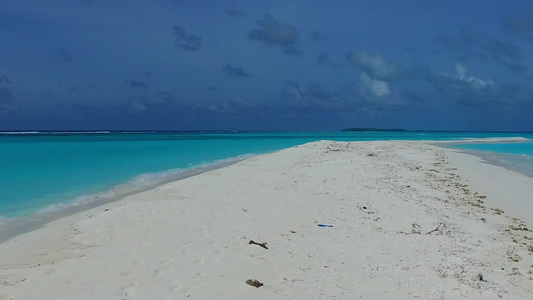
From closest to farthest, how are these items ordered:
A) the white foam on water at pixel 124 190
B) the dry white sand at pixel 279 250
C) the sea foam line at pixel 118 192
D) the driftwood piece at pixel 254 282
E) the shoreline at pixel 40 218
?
the dry white sand at pixel 279 250, the driftwood piece at pixel 254 282, the shoreline at pixel 40 218, the sea foam line at pixel 118 192, the white foam on water at pixel 124 190

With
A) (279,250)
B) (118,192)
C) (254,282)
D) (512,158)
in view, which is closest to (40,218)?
(118,192)

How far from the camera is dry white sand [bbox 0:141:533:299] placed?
541 centimetres

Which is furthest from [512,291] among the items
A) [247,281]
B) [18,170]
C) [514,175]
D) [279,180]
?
[18,170]

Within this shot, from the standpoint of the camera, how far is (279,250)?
276 inches

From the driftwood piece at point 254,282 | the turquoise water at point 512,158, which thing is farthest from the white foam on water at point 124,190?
the turquoise water at point 512,158

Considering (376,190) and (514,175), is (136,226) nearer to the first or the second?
(376,190)

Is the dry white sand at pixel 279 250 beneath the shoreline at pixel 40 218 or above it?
above

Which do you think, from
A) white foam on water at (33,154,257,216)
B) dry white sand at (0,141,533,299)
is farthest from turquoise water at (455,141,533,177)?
white foam on water at (33,154,257,216)

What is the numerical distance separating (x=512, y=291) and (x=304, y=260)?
9.10ft

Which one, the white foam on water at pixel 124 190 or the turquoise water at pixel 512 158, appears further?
the turquoise water at pixel 512 158

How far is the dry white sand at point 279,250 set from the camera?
5406 millimetres

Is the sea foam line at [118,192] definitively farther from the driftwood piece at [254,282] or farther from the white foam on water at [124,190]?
the driftwood piece at [254,282]

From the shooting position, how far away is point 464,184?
1536 centimetres

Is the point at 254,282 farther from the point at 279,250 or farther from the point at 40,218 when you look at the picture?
the point at 40,218
